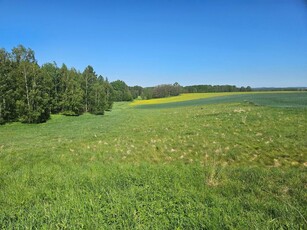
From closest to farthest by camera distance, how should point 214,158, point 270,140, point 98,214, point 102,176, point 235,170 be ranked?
point 98,214 → point 102,176 → point 235,170 → point 214,158 → point 270,140

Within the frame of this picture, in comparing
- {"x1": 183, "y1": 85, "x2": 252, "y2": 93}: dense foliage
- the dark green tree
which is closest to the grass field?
the dark green tree

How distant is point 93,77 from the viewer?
58.3 metres

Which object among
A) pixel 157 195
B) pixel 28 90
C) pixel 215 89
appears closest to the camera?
pixel 157 195

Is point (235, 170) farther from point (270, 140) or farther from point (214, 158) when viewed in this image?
point (270, 140)

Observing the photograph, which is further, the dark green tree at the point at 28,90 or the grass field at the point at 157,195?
the dark green tree at the point at 28,90

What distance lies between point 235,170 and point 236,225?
8.53ft

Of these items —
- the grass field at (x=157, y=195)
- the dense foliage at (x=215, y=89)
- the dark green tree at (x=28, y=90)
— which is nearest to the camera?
the grass field at (x=157, y=195)

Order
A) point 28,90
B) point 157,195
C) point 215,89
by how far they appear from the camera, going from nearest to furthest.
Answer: point 157,195 → point 28,90 → point 215,89

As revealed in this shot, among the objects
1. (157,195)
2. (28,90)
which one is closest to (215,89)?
(28,90)

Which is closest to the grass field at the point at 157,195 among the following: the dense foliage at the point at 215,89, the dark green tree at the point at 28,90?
the dark green tree at the point at 28,90

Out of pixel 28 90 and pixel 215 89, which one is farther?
pixel 215 89

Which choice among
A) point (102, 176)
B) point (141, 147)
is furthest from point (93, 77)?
point (102, 176)

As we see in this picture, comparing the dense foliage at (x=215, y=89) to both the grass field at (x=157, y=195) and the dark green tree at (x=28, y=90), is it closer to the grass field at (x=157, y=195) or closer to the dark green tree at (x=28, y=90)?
the dark green tree at (x=28, y=90)

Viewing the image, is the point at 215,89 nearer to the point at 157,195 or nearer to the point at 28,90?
the point at 28,90
